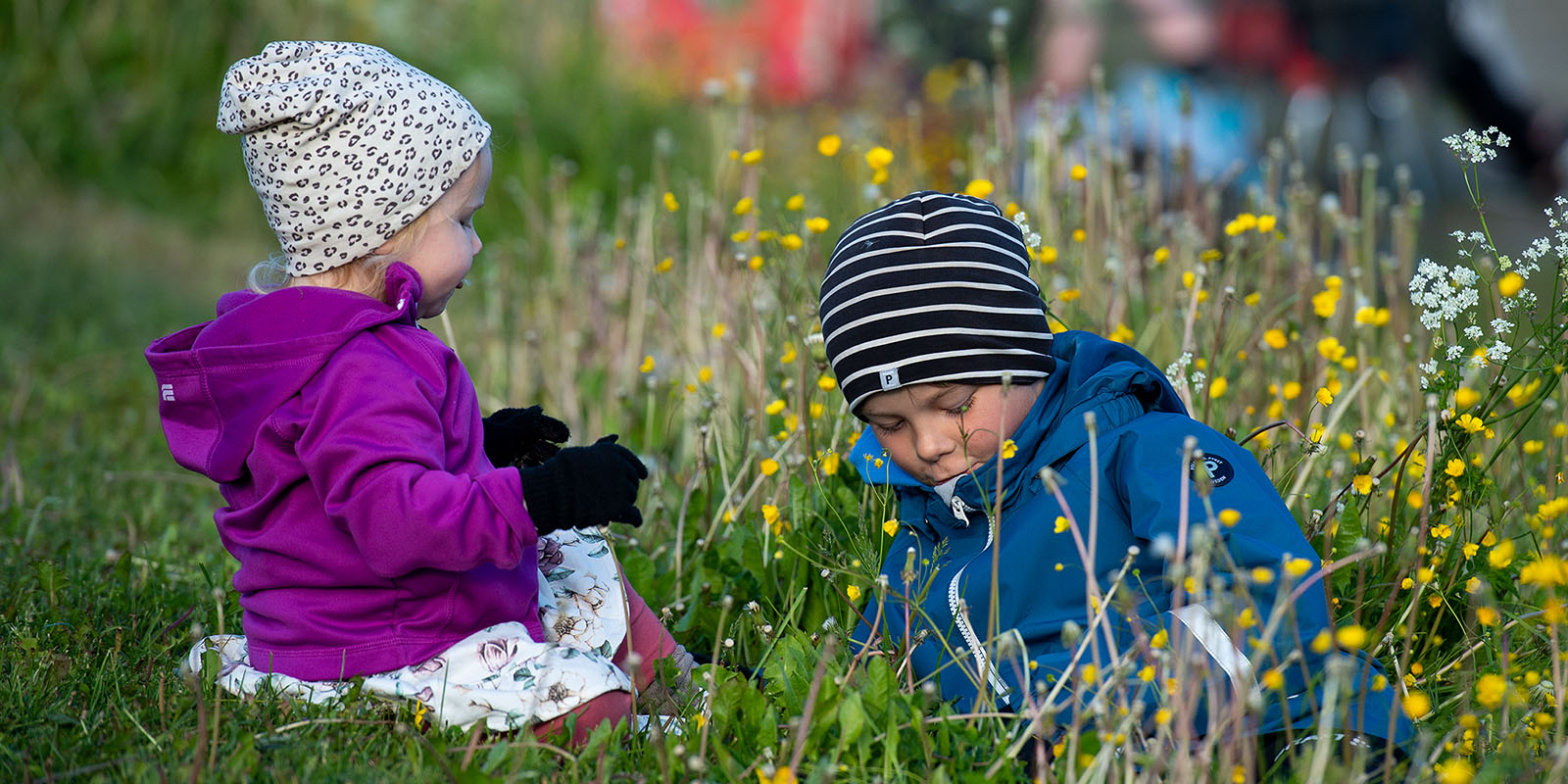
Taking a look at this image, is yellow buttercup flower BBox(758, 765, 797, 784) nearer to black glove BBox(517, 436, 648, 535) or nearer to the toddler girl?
the toddler girl

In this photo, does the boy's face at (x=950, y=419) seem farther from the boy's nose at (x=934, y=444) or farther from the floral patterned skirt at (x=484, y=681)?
the floral patterned skirt at (x=484, y=681)

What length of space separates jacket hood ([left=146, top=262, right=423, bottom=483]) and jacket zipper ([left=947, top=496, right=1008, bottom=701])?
1.01 metres

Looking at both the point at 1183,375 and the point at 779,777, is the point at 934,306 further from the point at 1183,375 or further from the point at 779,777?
the point at 779,777

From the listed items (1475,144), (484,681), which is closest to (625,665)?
(484,681)

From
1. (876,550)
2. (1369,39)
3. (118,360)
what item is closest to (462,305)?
(118,360)

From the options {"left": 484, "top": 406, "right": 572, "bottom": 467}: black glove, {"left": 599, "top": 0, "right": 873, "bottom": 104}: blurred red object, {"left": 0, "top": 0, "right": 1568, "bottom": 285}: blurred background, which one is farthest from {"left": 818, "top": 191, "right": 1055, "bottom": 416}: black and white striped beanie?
{"left": 599, "top": 0, "right": 873, "bottom": 104}: blurred red object

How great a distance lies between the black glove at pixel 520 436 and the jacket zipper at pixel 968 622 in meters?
0.77

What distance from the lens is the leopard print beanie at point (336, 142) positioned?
220cm

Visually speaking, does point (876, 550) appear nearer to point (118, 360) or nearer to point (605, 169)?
point (118, 360)

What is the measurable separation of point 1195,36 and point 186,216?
23.3ft

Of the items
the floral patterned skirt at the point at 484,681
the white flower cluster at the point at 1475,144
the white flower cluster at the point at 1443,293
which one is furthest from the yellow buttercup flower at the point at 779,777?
the white flower cluster at the point at 1475,144

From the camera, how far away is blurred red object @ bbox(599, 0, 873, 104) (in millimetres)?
11430

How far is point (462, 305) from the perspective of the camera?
6.91 meters

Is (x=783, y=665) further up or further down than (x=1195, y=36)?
further down
